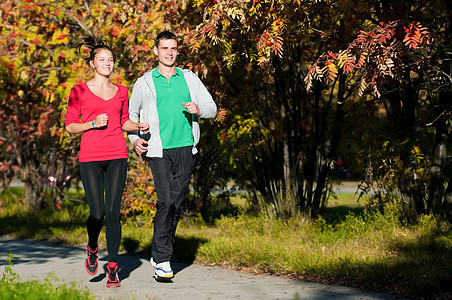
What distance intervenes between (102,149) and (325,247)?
268 cm

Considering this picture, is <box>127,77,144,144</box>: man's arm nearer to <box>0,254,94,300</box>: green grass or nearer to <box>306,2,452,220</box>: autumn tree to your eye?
<box>0,254,94,300</box>: green grass

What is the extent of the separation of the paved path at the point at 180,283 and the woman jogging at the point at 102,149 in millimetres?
344

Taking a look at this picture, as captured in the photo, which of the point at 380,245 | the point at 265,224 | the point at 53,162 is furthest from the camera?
the point at 53,162

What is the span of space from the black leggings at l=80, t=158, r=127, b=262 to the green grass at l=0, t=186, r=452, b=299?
1.54 meters

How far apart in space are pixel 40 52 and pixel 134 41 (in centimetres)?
195

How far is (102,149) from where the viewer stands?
6934 mm

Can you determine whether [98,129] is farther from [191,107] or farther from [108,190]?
[191,107]

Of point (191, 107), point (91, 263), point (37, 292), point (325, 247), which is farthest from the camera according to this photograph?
point (325, 247)

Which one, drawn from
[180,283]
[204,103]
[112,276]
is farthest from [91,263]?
[204,103]

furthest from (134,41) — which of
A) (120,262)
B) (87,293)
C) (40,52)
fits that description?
(87,293)

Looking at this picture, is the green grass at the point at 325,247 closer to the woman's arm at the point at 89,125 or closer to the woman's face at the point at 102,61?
the woman's arm at the point at 89,125

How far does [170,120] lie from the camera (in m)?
7.16

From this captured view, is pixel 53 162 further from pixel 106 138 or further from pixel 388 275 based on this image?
pixel 388 275

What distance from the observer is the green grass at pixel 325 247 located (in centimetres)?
648
